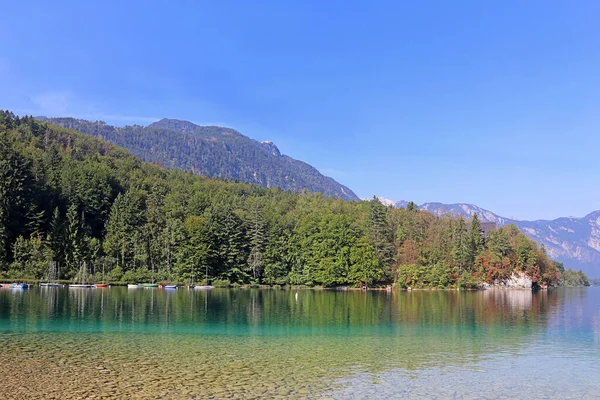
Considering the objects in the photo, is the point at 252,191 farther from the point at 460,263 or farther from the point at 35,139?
the point at 460,263

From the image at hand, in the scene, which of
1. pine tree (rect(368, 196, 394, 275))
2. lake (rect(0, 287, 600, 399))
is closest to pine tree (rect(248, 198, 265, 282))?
pine tree (rect(368, 196, 394, 275))

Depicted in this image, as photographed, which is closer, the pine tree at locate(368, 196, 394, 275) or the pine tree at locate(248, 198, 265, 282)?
the pine tree at locate(248, 198, 265, 282)

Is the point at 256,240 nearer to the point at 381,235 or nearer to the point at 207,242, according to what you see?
the point at 207,242

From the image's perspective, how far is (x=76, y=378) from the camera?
60.6 feet

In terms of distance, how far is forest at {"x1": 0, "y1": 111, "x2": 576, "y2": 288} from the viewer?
104 m

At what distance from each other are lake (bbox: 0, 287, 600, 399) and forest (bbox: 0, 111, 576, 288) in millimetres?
65458

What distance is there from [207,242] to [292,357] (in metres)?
85.7

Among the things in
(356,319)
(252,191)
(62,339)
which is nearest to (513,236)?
(252,191)

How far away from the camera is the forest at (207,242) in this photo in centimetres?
10431

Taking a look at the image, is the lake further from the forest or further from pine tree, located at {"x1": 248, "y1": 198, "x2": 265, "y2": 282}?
pine tree, located at {"x1": 248, "y1": 198, "x2": 265, "y2": 282}

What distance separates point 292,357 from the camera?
23.8 metres

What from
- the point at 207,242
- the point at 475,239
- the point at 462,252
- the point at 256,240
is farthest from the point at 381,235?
the point at 207,242

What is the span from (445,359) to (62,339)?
2118 centimetres

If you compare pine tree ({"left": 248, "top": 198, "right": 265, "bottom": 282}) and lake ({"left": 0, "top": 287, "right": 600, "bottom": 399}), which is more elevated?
pine tree ({"left": 248, "top": 198, "right": 265, "bottom": 282})
